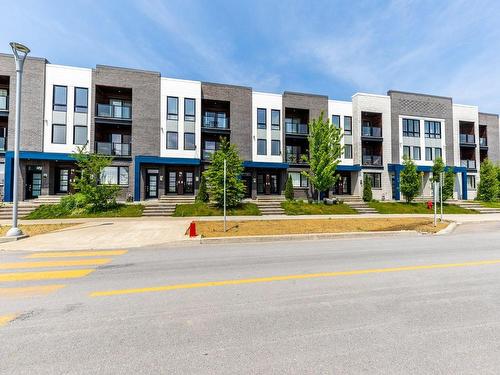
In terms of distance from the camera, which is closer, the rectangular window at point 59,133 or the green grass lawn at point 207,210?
the green grass lawn at point 207,210

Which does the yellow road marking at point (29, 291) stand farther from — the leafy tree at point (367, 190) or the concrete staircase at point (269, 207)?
the leafy tree at point (367, 190)

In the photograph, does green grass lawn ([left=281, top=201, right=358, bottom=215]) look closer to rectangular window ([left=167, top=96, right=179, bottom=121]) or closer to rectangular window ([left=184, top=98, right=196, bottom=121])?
rectangular window ([left=184, top=98, right=196, bottom=121])

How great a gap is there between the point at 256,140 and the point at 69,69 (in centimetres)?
1880

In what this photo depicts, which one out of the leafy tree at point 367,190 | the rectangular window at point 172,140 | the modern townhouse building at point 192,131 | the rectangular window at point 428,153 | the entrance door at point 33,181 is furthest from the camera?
the rectangular window at point 428,153

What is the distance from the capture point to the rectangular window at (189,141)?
87.5ft

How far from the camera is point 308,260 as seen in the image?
7484mm

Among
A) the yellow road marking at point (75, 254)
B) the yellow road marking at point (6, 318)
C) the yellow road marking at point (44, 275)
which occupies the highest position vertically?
the yellow road marking at point (6, 318)

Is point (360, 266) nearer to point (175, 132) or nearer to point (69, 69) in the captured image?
point (175, 132)

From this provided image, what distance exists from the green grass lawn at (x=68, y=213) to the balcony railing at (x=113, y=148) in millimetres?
6576

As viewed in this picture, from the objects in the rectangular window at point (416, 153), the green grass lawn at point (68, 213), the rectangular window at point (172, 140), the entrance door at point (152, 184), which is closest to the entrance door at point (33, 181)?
the green grass lawn at point (68, 213)

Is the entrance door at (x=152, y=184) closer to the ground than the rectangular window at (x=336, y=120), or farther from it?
closer to the ground

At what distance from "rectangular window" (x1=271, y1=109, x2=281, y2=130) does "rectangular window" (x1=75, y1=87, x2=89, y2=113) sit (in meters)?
18.4

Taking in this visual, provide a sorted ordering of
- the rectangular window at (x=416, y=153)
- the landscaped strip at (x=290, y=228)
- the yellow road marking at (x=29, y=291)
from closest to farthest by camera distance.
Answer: the yellow road marking at (x=29, y=291) < the landscaped strip at (x=290, y=228) < the rectangular window at (x=416, y=153)

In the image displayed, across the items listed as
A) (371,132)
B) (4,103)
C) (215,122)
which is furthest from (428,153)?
(4,103)
